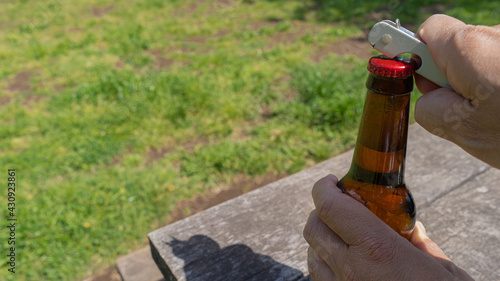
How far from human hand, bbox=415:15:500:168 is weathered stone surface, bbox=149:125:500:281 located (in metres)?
0.62

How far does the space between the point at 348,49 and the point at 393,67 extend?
4748 mm

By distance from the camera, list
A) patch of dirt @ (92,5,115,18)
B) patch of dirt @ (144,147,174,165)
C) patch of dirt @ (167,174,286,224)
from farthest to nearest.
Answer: patch of dirt @ (92,5,115,18) → patch of dirt @ (144,147,174,165) → patch of dirt @ (167,174,286,224)

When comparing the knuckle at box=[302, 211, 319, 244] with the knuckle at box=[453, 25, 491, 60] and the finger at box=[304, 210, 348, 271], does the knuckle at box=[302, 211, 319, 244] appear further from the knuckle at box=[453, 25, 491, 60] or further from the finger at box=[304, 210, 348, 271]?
the knuckle at box=[453, 25, 491, 60]

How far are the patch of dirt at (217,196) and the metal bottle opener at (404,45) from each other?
2.16 m

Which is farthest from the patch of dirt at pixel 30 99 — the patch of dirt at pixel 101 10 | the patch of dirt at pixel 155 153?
the patch of dirt at pixel 101 10

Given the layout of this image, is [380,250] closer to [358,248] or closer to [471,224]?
[358,248]

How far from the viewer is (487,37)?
2.24ft

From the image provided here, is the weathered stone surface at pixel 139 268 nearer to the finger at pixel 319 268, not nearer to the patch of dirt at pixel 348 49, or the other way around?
the finger at pixel 319 268

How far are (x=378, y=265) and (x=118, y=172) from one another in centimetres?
Answer: 261

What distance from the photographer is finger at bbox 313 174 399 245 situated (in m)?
0.85

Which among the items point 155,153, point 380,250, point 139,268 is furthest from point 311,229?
point 155,153

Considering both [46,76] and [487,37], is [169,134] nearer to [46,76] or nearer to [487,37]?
[46,76]

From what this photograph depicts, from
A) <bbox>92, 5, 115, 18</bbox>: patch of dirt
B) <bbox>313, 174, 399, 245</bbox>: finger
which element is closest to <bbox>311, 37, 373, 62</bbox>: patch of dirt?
<bbox>313, 174, 399, 245</bbox>: finger

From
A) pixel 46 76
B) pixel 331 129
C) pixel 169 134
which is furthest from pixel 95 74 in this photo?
pixel 331 129
